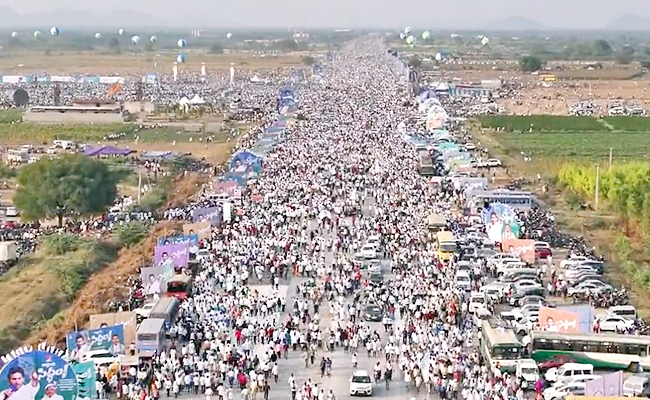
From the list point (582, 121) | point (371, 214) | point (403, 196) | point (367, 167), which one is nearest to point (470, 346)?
point (371, 214)

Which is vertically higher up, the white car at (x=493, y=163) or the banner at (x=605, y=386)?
the banner at (x=605, y=386)

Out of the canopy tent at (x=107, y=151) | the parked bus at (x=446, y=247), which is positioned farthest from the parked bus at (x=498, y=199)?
the canopy tent at (x=107, y=151)

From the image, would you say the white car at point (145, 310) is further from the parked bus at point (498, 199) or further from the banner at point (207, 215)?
the parked bus at point (498, 199)

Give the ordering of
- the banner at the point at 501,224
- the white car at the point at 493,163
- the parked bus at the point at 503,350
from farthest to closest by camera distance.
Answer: the white car at the point at 493,163 → the banner at the point at 501,224 → the parked bus at the point at 503,350

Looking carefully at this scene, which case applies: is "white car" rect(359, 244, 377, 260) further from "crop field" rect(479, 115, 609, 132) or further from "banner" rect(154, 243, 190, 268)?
"crop field" rect(479, 115, 609, 132)

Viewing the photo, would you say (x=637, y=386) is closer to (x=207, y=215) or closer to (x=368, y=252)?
(x=368, y=252)

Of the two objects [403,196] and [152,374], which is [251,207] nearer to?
[403,196]

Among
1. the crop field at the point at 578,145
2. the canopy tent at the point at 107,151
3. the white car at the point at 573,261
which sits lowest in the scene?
the crop field at the point at 578,145
